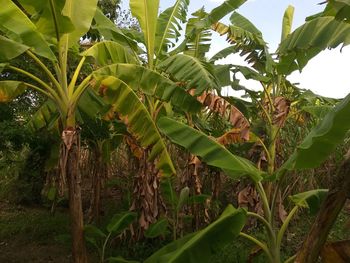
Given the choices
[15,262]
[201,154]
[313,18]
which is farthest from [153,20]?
[15,262]

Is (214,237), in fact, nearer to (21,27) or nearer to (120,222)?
(120,222)

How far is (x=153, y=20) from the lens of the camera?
5.93 metres

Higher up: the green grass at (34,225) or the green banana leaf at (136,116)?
the green banana leaf at (136,116)

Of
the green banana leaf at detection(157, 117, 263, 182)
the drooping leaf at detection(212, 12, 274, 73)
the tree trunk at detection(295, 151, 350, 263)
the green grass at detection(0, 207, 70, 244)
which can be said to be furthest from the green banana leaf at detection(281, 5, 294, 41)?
the tree trunk at detection(295, 151, 350, 263)

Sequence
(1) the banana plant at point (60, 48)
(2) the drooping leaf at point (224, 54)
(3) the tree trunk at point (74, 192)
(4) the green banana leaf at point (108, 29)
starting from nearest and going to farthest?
(1) the banana plant at point (60, 48)
(3) the tree trunk at point (74, 192)
(4) the green banana leaf at point (108, 29)
(2) the drooping leaf at point (224, 54)

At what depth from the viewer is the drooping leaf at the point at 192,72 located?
4562mm

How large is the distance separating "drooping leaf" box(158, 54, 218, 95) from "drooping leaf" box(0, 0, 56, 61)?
1.64 metres

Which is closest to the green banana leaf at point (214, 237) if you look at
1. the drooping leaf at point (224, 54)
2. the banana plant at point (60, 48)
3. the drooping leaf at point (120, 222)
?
the banana plant at point (60, 48)

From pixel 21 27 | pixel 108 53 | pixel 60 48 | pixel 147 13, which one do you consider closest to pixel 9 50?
pixel 21 27

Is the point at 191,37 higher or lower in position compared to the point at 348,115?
higher

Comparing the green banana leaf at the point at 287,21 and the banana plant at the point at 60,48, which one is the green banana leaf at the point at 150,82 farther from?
the green banana leaf at the point at 287,21

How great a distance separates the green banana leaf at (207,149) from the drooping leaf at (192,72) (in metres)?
0.70

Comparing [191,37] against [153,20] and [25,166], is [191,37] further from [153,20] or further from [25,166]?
[25,166]

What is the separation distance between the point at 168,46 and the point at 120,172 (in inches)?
216
